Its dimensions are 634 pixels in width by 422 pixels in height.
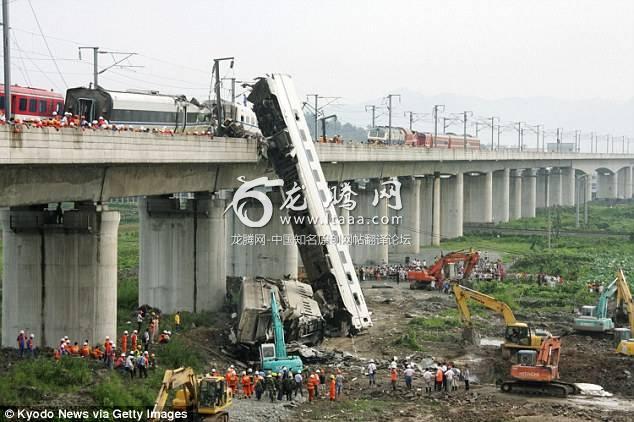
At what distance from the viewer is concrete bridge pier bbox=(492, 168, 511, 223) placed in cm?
12462

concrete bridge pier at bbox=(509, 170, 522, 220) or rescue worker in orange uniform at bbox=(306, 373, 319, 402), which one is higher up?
concrete bridge pier at bbox=(509, 170, 522, 220)

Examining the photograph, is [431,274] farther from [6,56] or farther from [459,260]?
[6,56]

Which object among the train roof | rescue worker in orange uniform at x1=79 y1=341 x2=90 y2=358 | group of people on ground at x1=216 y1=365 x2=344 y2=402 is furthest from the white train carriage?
group of people on ground at x1=216 y1=365 x2=344 y2=402

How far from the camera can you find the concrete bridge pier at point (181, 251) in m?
48.5

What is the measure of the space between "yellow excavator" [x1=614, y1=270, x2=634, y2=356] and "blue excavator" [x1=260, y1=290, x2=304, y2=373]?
12.5m

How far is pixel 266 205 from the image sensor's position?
185 feet

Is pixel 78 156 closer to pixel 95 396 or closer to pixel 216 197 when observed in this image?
pixel 95 396

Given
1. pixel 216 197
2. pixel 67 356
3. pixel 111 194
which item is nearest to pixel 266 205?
pixel 216 197

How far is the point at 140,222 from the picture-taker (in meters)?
49.3

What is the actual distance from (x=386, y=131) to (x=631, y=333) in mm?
61473

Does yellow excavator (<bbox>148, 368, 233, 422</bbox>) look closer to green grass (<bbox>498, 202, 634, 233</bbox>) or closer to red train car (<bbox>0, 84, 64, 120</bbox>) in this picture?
red train car (<bbox>0, 84, 64, 120</bbox>)

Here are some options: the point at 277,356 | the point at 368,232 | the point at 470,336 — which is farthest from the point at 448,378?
the point at 368,232

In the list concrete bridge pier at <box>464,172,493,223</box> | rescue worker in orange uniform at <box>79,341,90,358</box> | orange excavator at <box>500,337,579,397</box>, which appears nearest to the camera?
orange excavator at <box>500,337,579,397</box>

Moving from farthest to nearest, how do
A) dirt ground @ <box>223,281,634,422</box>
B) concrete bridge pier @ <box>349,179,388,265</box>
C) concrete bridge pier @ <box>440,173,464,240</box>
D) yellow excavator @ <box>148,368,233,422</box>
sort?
1. concrete bridge pier @ <box>440,173,464,240</box>
2. concrete bridge pier @ <box>349,179,388,265</box>
3. dirt ground @ <box>223,281,634,422</box>
4. yellow excavator @ <box>148,368,233,422</box>
